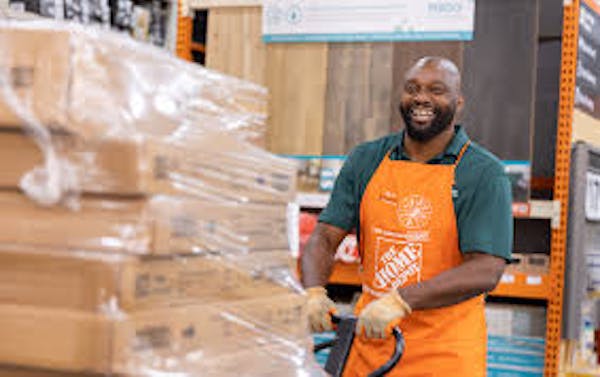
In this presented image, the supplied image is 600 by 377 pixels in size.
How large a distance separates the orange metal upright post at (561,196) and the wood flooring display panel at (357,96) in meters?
0.85

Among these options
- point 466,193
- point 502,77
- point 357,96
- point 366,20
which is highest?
point 366,20

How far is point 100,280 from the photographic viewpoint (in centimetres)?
166

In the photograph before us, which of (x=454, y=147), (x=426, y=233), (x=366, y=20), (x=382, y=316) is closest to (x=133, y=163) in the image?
(x=382, y=316)

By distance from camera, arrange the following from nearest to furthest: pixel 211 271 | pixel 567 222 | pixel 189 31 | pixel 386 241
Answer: pixel 211 271 < pixel 386 241 < pixel 567 222 < pixel 189 31

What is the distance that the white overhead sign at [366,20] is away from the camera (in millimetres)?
4758

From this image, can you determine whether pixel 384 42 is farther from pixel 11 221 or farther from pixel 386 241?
pixel 11 221

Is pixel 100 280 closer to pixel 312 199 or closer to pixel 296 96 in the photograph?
pixel 312 199

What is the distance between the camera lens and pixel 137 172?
65.6 inches

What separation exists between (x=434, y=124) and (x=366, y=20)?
66.5 inches

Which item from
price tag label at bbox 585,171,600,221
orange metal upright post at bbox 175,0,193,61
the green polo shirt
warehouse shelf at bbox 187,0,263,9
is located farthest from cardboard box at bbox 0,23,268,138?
orange metal upright post at bbox 175,0,193,61

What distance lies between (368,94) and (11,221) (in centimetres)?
333

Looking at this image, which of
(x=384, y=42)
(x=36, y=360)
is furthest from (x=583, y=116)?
(x=36, y=360)

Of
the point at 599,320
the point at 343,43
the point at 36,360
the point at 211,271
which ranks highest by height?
the point at 343,43

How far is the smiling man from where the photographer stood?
314 cm
